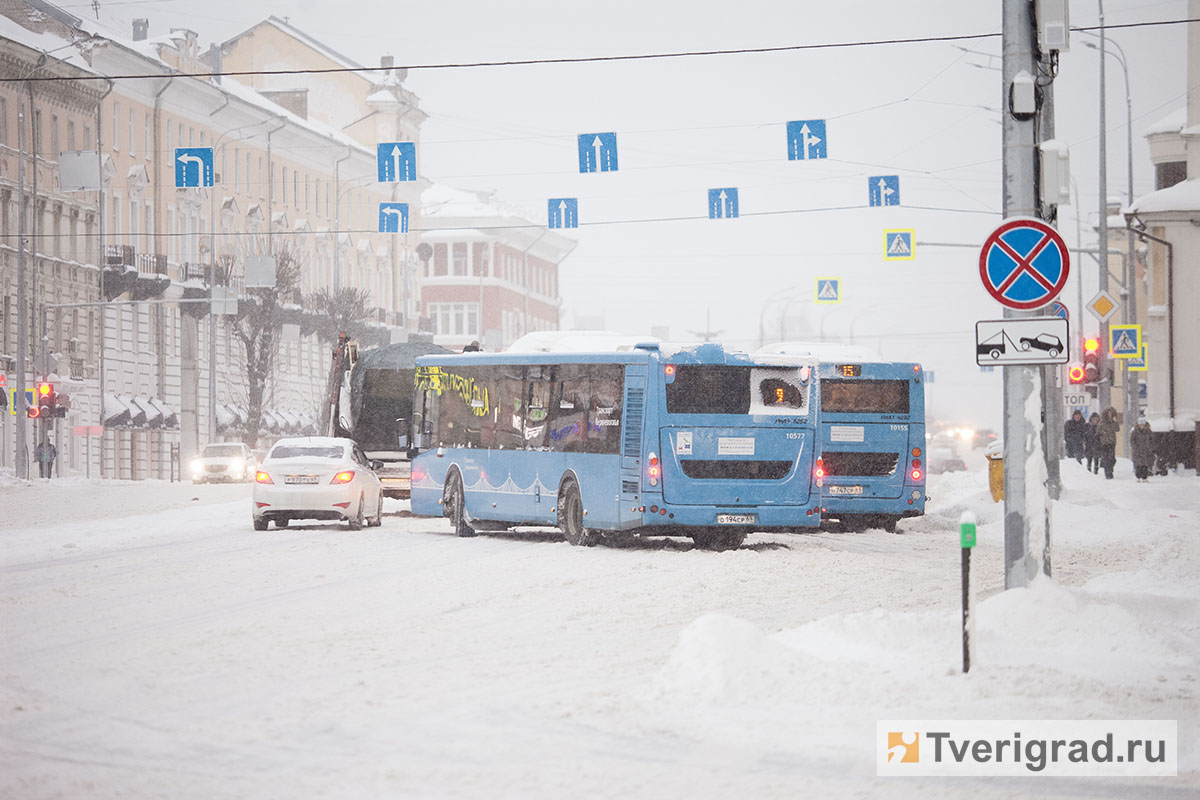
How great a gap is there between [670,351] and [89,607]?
10037 millimetres

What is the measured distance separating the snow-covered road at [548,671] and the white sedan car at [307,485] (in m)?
6.40

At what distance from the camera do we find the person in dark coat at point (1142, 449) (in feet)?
158

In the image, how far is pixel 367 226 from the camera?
106 m

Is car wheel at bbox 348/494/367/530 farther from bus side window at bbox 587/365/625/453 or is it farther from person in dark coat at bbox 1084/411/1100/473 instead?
person in dark coat at bbox 1084/411/1100/473

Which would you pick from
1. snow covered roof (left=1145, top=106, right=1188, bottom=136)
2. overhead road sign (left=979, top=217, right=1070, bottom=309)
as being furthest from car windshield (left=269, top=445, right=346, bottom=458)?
snow covered roof (left=1145, top=106, right=1188, bottom=136)

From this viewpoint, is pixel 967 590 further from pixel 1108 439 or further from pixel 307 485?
pixel 1108 439

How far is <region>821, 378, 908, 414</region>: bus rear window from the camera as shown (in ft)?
99.5

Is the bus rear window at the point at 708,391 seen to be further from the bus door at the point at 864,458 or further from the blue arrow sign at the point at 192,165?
the blue arrow sign at the point at 192,165

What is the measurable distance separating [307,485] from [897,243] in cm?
2382

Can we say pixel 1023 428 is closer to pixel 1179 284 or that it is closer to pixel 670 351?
pixel 670 351

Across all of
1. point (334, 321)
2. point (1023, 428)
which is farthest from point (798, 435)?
point (334, 321)

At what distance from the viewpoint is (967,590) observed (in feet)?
37.6

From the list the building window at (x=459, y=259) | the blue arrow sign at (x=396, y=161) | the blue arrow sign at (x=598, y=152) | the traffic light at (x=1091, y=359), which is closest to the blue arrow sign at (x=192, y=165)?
the blue arrow sign at (x=396, y=161)

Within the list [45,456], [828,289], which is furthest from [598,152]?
[45,456]
